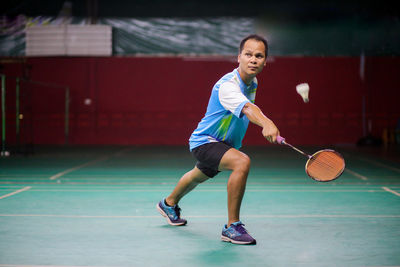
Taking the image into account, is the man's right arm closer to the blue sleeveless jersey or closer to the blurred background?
the blue sleeveless jersey

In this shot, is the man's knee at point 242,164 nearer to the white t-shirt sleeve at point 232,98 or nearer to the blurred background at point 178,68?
the white t-shirt sleeve at point 232,98

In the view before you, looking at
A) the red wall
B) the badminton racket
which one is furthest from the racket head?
the red wall

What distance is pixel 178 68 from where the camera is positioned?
60.5ft

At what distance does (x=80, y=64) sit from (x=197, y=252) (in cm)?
1595

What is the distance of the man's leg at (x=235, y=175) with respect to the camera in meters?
3.73

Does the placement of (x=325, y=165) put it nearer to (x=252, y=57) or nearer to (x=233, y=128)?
(x=233, y=128)

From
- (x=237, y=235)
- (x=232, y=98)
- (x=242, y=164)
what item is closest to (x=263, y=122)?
(x=232, y=98)

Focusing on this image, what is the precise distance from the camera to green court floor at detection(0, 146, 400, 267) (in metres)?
3.39

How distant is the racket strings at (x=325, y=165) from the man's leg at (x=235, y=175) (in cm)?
46

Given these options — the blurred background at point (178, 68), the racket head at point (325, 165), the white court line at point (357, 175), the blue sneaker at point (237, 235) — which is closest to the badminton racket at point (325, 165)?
the racket head at point (325, 165)

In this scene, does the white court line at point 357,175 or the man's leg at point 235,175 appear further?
the white court line at point 357,175

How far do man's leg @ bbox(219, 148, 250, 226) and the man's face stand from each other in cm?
63

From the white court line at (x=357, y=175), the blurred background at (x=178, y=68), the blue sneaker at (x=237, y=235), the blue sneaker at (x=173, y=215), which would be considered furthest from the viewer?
the blurred background at (x=178, y=68)

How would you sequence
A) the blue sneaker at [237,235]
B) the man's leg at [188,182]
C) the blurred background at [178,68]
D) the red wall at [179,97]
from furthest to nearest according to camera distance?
the red wall at [179,97]
the blurred background at [178,68]
the man's leg at [188,182]
the blue sneaker at [237,235]
